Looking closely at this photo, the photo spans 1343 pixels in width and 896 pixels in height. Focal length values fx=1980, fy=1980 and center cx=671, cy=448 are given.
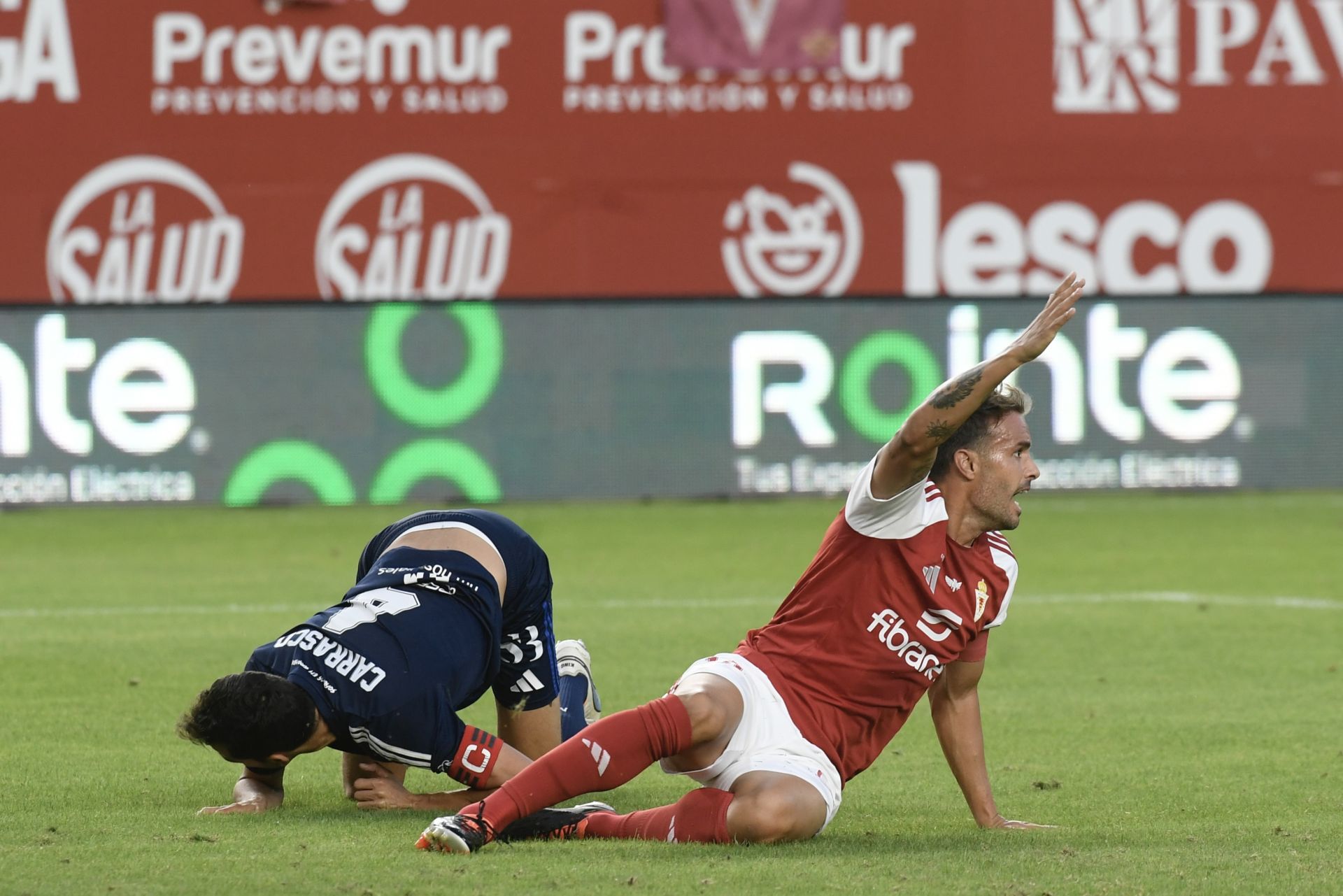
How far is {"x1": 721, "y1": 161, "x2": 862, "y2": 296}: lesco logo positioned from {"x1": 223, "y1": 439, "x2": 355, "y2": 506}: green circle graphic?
5.19m

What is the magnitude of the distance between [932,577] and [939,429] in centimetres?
61

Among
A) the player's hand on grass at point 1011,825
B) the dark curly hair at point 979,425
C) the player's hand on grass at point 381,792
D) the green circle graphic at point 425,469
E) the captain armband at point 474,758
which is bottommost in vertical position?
the green circle graphic at point 425,469

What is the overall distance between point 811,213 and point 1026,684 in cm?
1308

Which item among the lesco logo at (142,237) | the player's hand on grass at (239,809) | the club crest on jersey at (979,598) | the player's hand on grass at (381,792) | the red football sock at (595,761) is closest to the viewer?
the red football sock at (595,761)

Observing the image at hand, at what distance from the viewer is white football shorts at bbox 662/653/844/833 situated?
17.3ft

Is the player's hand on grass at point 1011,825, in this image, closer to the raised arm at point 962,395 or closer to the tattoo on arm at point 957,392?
the raised arm at point 962,395

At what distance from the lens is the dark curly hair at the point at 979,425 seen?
5367 mm

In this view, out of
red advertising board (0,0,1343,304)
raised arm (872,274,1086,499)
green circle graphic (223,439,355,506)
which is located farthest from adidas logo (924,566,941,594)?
red advertising board (0,0,1343,304)

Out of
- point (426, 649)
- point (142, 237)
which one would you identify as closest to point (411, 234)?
point (142, 237)

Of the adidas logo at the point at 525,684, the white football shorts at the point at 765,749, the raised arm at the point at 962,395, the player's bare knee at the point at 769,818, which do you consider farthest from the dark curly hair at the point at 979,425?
the adidas logo at the point at 525,684

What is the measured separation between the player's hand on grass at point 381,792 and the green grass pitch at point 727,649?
0.09 metres

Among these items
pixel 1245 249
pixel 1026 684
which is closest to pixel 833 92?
pixel 1245 249

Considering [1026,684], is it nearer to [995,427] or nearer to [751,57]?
[995,427]

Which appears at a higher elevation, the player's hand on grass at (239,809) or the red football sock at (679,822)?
the red football sock at (679,822)
